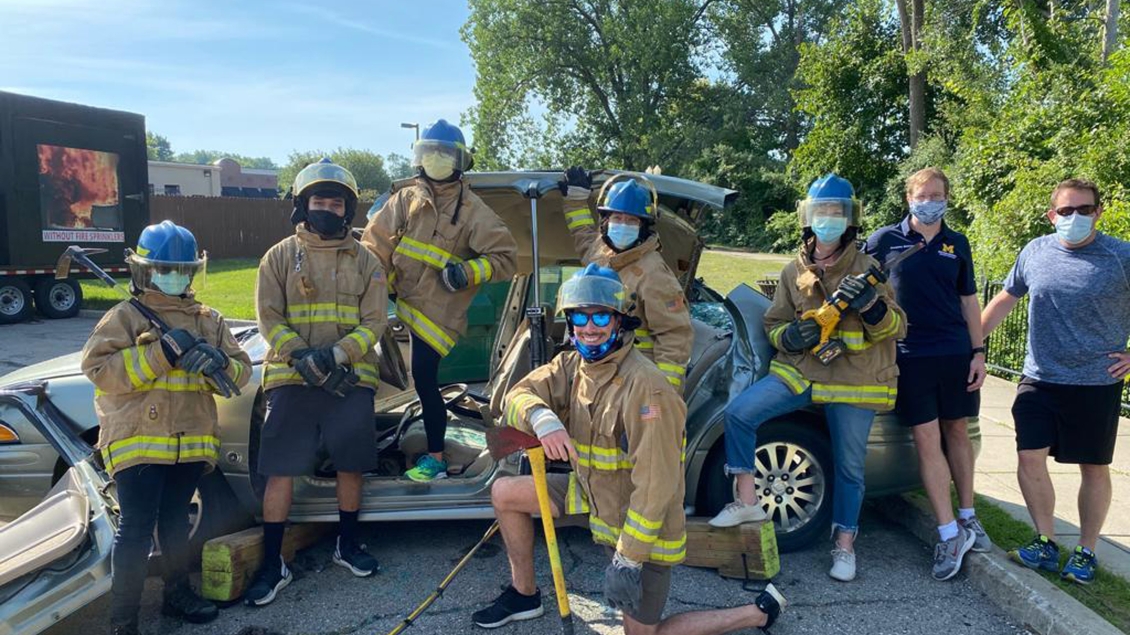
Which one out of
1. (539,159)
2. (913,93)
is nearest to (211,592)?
(913,93)

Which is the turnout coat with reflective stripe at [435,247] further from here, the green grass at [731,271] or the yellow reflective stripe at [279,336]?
the green grass at [731,271]

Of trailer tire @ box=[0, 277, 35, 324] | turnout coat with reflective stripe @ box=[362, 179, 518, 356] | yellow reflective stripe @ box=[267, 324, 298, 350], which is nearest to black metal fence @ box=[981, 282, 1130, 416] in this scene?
turnout coat with reflective stripe @ box=[362, 179, 518, 356]

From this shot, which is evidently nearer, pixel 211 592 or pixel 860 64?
pixel 211 592

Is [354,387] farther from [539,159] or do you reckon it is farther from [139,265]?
[539,159]

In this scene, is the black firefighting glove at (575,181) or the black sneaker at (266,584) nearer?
the black sneaker at (266,584)

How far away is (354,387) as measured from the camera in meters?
3.79

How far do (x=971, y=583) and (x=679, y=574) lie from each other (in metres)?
1.48

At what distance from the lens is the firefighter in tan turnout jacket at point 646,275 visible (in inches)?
141

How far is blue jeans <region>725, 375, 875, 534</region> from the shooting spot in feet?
12.4

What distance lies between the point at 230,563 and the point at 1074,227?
4296 mm

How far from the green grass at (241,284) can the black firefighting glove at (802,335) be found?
7714mm

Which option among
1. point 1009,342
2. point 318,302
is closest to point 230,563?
point 318,302

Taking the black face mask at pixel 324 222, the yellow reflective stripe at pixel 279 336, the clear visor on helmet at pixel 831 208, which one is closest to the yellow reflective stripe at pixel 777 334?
the clear visor on helmet at pixel 831 208

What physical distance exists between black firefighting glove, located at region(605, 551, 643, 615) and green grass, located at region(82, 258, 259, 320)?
9.61 metres
